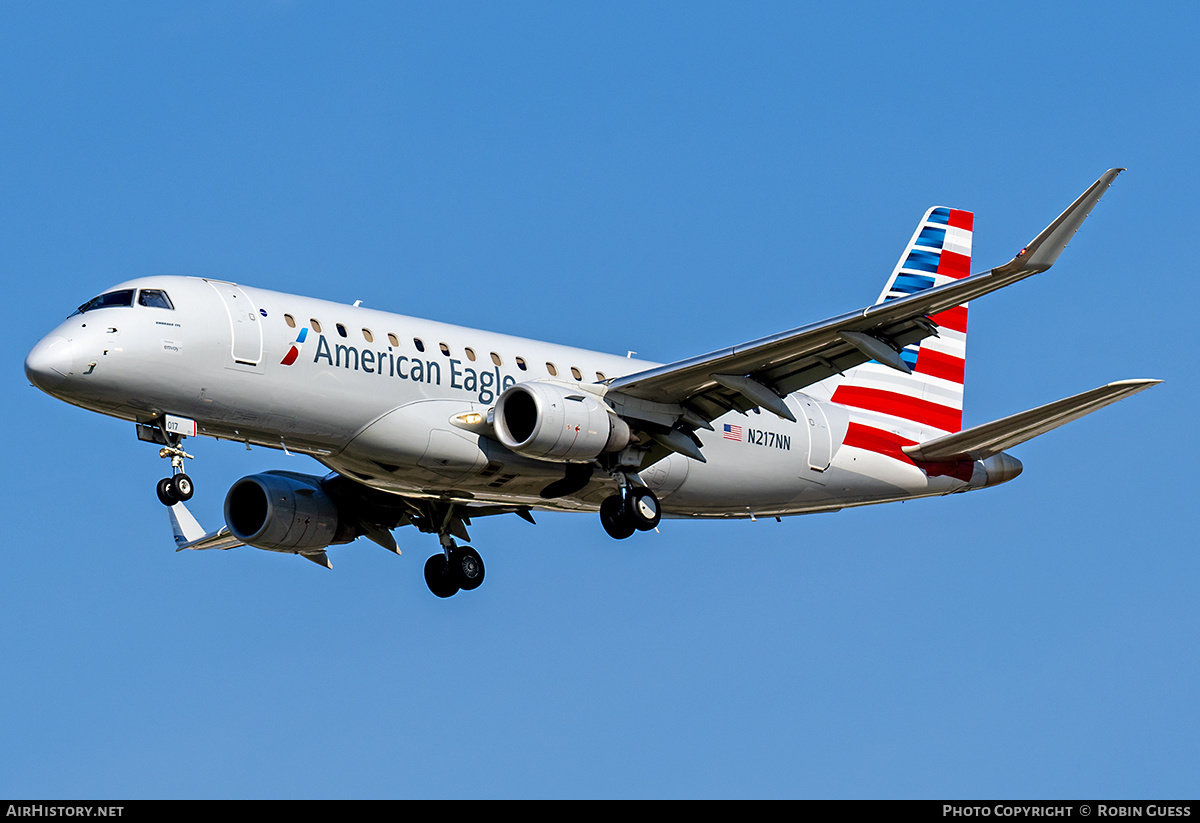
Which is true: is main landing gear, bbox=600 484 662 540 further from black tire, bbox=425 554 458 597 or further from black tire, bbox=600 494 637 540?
black tire, bbox=425 554 458 597

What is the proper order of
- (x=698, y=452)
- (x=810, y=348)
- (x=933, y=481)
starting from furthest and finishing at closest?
1. (x=933, y=481)
2. (x=698, y=452)
3. (x=810, y=348)

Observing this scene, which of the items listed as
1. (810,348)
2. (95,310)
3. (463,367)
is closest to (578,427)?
(463,367)

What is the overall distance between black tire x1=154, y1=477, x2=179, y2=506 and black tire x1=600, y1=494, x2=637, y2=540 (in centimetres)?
911

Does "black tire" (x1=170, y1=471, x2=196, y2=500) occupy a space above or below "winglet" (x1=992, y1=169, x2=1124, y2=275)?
below

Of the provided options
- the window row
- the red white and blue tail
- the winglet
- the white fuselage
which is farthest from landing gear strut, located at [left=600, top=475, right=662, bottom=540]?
the winglet

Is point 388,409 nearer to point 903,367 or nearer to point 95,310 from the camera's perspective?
point 95,310

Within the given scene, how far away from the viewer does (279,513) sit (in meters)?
35.4

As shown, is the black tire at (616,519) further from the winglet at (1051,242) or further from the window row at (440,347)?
the winglet at (1051,242)

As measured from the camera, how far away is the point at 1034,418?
33.8m

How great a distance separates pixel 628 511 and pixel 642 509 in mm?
310

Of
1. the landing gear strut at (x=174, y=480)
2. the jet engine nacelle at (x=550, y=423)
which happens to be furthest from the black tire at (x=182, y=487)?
the jet engine nacelle at (x=550, y=423)

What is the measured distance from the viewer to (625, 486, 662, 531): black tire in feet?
110
